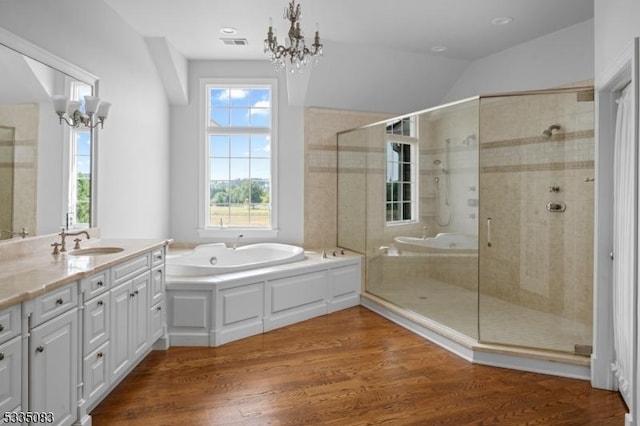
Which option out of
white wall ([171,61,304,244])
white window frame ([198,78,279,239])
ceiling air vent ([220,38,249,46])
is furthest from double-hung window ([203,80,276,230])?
ceiling air vent ([220,38,249,46])

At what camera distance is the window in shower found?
413cm

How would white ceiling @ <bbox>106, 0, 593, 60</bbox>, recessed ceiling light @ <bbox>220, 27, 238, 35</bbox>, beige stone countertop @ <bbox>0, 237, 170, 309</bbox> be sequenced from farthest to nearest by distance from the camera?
recessed ceiling light @ <bbox>220, 27, 238, 35</bbox>
white ceiling @ <bbox>106, 0, 593, 60</bbox>
beige stone countertop @ <bbox>0, 237, 170, 309</bbox>

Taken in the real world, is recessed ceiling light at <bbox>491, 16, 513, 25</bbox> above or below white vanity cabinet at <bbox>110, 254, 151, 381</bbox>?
above

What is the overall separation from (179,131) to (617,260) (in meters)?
4.38

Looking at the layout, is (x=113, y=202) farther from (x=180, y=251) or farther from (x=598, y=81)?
(x=598, y=81)

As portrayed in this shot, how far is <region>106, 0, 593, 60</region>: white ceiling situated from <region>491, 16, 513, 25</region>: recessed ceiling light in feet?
0.16

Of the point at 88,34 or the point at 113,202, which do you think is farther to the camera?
the point at 113,202

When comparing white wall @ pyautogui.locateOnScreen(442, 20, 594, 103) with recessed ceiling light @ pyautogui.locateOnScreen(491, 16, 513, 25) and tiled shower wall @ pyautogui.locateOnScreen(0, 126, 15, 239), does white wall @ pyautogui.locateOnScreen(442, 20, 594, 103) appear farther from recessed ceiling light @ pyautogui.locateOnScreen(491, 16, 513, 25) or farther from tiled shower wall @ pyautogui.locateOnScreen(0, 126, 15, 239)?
tiled shower wall @ pyautogui.locateOnScreen(0, 126, 15, 239)

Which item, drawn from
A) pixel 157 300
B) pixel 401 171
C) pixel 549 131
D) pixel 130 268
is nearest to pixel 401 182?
pixel 401 171

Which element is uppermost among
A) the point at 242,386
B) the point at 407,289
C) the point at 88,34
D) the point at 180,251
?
the point at 88,34

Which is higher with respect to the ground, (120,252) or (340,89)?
(340,89)

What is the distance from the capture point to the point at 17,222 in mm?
2406

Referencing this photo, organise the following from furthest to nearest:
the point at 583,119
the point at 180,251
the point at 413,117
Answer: the point at 180,251 < the point at 413,117 < the point at 583,119

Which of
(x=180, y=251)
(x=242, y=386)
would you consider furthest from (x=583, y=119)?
(x=180, y=251)
